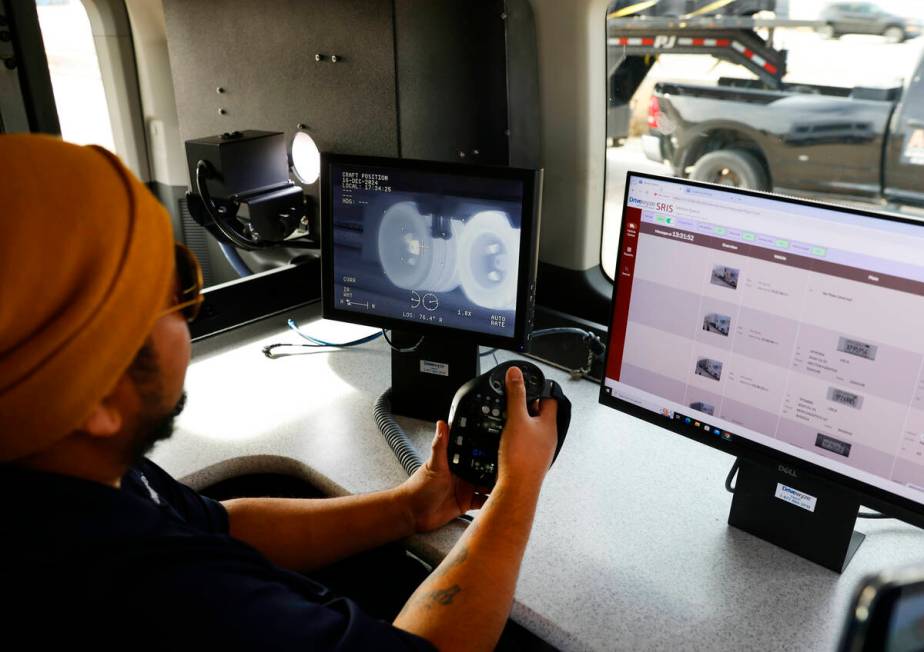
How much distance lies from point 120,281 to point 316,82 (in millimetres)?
1321

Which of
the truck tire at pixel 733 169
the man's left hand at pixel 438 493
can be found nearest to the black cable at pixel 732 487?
the man's left hand at pixel 438 493

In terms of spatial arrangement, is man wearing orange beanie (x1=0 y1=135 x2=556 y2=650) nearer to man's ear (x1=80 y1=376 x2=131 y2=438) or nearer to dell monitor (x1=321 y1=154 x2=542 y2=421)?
man's ear (x1=80 y1=376 x2=131 y2=438)

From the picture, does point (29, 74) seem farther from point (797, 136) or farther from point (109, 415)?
point (797, 136)

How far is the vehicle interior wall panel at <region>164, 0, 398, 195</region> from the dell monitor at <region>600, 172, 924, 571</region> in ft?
2.71

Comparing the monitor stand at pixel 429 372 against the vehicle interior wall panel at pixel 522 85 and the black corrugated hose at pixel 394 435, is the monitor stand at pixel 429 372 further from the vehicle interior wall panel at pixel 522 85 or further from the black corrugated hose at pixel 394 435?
the vehicle interior wall panel at pixel 522 85

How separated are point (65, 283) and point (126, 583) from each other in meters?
0.27

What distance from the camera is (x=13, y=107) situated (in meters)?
A: 1.73

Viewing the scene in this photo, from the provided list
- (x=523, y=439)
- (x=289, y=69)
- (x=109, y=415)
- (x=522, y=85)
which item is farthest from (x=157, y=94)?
(x=109, y=415)

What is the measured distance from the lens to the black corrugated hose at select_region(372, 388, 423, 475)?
1.42 meters

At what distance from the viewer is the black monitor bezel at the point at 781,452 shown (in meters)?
1.06

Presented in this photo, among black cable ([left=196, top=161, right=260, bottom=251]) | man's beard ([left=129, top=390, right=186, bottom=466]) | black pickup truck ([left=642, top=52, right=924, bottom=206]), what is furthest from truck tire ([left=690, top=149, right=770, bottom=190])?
man's beard ([left=129, top=390, right=186, bottom=466])

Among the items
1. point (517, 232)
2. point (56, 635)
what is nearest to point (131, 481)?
point (56, 635)

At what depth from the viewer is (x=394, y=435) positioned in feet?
4.88

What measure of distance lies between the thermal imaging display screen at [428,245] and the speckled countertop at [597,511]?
25 centimetres
